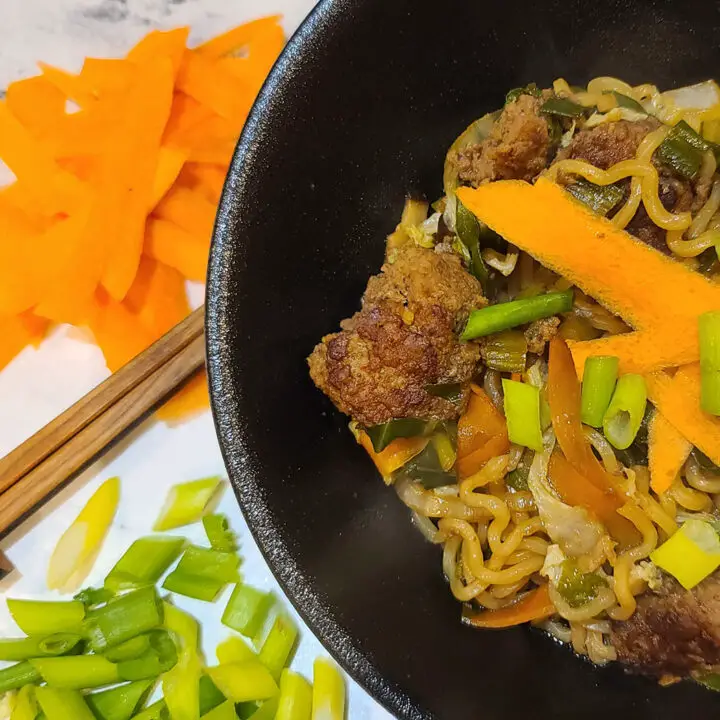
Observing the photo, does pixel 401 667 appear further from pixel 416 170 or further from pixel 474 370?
pixel 416 170

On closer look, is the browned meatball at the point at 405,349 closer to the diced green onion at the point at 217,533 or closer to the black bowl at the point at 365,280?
the black bowl at the point at 365,280

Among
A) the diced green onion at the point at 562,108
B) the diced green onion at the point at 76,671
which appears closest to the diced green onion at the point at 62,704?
the diced green onion at the point at 76,671

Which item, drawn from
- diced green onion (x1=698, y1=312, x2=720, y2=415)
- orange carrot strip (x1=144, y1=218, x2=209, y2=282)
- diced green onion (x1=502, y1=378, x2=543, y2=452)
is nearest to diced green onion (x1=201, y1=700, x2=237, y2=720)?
diced green onion (x1=502, y1=378, x2=543, y2=452)

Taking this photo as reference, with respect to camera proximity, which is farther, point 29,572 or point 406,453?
point 29,572

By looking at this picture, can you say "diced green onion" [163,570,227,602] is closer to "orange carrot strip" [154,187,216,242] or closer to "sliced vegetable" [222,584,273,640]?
"sliced vegetable" [222,584,273,640]

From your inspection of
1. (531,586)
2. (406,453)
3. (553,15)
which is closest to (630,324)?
(406,453)

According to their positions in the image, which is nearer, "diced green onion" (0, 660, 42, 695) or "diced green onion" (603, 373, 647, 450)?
"diced green onion" (603, 373, 647, 450)
